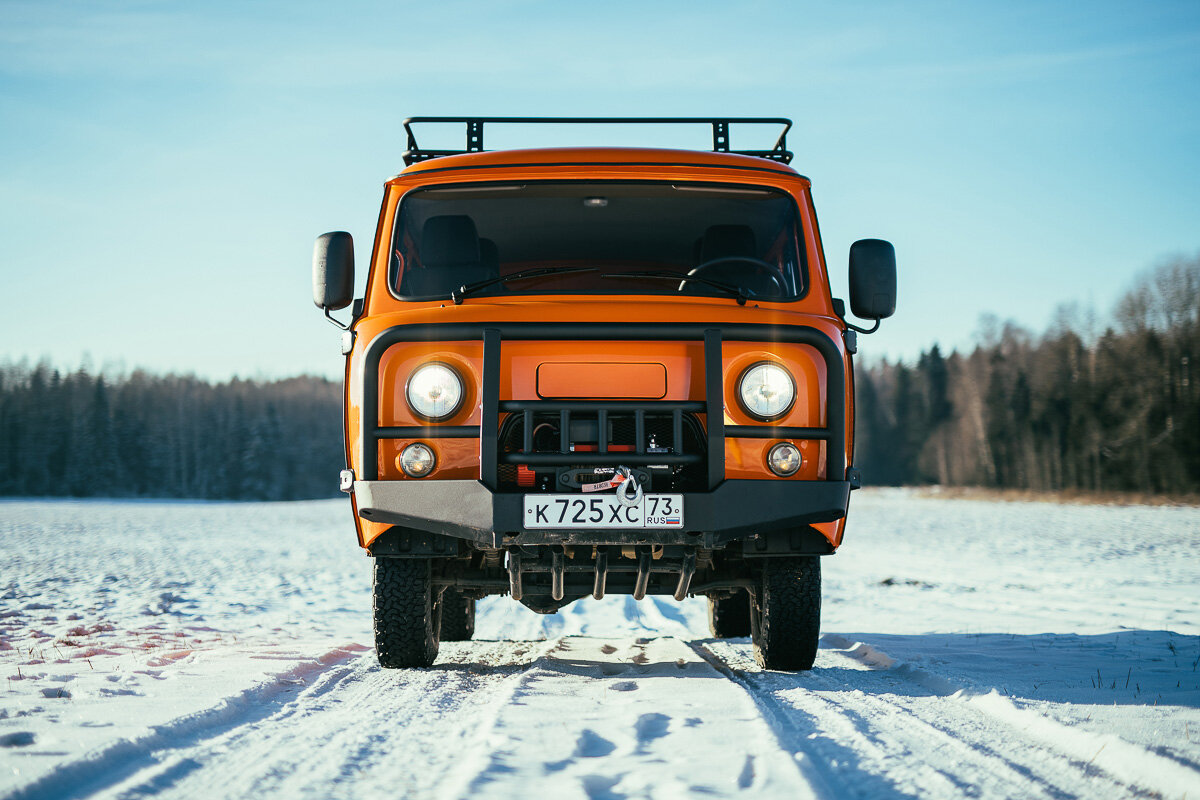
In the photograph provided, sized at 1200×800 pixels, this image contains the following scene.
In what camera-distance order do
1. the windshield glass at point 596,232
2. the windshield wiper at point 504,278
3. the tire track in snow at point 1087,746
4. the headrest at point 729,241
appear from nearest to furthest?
the tire track in snow at point 1087,746
the windshield wiper at point 504,278
the windshield glass at point 596,232
the headrest at point 729,241

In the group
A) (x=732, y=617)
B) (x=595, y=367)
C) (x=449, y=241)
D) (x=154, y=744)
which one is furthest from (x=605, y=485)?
(x=732, y=617)

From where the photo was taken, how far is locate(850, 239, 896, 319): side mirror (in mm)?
4508

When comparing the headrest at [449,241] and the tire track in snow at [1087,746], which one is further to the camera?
the headrest at [449,241]

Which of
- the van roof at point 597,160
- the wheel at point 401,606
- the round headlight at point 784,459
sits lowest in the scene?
the wheel at point 401,606

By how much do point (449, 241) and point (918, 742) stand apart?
324cm

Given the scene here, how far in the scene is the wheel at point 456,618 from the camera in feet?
19.2

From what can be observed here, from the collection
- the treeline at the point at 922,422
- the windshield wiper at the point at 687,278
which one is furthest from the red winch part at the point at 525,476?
the treeline at the point at 922,422

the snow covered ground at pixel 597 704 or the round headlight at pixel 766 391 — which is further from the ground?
the round headlight at pixel 766 391

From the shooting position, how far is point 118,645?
5.38 m

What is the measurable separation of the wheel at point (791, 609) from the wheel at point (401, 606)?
167 centimetres

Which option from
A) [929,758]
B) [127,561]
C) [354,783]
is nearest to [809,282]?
[929,758]

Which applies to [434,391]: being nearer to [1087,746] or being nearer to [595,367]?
[595,367]

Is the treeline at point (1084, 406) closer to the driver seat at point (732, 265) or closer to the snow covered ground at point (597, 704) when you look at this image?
the snow covered ground at point (597, 704)

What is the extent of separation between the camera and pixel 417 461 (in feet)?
12.9
